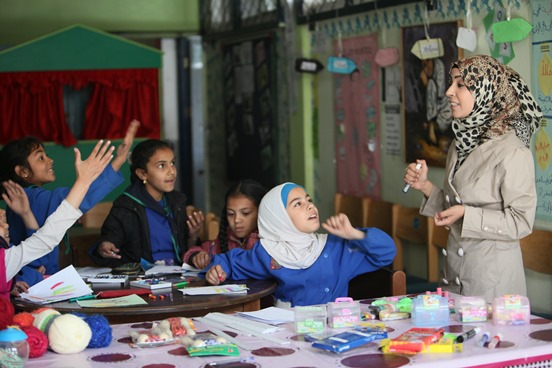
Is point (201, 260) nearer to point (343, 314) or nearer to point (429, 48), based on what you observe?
point (343, 314)

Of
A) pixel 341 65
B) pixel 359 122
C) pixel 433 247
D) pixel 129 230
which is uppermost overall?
pixel 341 65

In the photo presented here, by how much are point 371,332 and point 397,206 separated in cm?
296

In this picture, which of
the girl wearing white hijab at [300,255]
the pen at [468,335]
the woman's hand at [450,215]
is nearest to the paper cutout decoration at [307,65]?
the girl wearing white hijab at [300,255]

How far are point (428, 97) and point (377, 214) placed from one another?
3.29ft

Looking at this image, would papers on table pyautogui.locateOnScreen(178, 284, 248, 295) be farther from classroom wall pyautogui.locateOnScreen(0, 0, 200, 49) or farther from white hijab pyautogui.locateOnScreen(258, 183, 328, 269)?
classroom wall pyautogui.locateOnScreen(0, 0, 200, 49)

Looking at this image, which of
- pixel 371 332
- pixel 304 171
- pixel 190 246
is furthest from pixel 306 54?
pixel 371 332

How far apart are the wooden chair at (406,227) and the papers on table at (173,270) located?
60.9 inches

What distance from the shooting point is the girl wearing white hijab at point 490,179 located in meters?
3.78

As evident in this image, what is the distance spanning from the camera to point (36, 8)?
906 centimetres

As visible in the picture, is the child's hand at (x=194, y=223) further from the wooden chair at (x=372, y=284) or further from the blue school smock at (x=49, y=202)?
the wooden chair at (x=372, y=284)

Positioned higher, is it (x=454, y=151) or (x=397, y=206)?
(x=454, y=151)

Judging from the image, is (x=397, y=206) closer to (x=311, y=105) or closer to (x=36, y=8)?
(x=311, y=105)

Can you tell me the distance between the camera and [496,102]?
12.6ft

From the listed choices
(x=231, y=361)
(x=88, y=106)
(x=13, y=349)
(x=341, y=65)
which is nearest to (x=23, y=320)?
(x=13, y=349)
